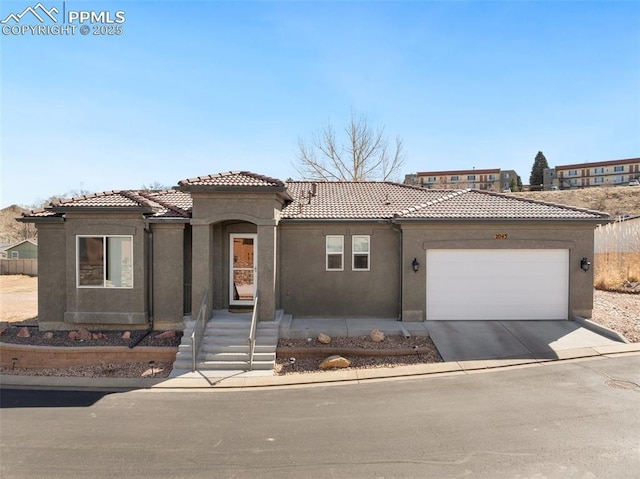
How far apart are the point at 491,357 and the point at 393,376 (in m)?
2.74

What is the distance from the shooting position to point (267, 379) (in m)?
9.80

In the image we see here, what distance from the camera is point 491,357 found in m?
10.6

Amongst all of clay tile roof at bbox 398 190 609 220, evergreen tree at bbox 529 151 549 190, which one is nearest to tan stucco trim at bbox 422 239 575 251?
clay tile roof at bbox 398 190 609 220

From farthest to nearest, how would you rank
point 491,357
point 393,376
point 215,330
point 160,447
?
point 215,330, point 491,357, point 393,376, point 160,447

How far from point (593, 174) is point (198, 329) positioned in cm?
9487

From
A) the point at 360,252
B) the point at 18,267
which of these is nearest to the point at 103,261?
the point at 360,252

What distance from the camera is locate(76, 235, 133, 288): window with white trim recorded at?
496 inches

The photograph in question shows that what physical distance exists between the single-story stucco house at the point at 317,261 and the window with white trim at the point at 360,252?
3 centimetres

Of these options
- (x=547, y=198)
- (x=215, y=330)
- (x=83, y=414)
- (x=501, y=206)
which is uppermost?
(x=547, y=198)

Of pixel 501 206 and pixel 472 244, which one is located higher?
pixel 501 206

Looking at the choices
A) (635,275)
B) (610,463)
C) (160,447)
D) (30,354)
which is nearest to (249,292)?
(30,354)

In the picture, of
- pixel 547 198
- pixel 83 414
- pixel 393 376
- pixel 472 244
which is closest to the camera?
pixel 83 414

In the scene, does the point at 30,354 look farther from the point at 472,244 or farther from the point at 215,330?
the point at 472,244

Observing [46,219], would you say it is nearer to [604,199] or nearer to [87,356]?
[87,356]
